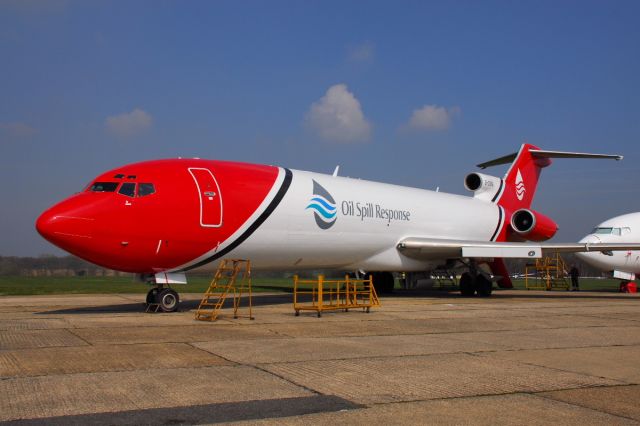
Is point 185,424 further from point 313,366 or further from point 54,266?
point 54,266

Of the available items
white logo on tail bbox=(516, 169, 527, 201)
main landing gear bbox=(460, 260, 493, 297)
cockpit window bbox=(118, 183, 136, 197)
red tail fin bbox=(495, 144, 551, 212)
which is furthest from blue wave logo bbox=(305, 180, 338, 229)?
white logo on tail bbox=(516, 169, 527, 201)

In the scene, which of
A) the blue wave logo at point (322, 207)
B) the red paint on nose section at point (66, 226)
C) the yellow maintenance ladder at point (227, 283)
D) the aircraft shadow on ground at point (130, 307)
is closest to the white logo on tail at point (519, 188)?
the blue wave logo at point (322, 207)

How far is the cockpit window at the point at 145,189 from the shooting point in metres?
14.4

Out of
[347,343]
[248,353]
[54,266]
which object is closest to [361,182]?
[347,343]

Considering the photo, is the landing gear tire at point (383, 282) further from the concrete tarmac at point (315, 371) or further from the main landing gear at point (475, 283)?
the concrete tarmac at point (315, 371)

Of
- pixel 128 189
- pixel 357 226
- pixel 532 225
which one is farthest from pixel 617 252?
pixel 128 189

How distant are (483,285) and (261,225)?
448 inches

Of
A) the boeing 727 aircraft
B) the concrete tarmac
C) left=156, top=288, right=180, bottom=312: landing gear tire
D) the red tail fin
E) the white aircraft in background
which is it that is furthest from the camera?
the red tail fin

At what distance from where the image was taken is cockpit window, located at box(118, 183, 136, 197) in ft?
46.6

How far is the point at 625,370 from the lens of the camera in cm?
818

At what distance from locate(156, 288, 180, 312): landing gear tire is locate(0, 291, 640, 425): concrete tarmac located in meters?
1.05

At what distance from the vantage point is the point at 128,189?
14297mm

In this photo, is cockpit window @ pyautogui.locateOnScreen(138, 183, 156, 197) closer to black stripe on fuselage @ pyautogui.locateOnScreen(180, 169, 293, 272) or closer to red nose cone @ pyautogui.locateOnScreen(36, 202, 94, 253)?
red nose cone @ pyautogui.locateOnScreen(36, 202, 94, 253)

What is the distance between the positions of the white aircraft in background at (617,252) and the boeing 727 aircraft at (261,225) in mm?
4974
